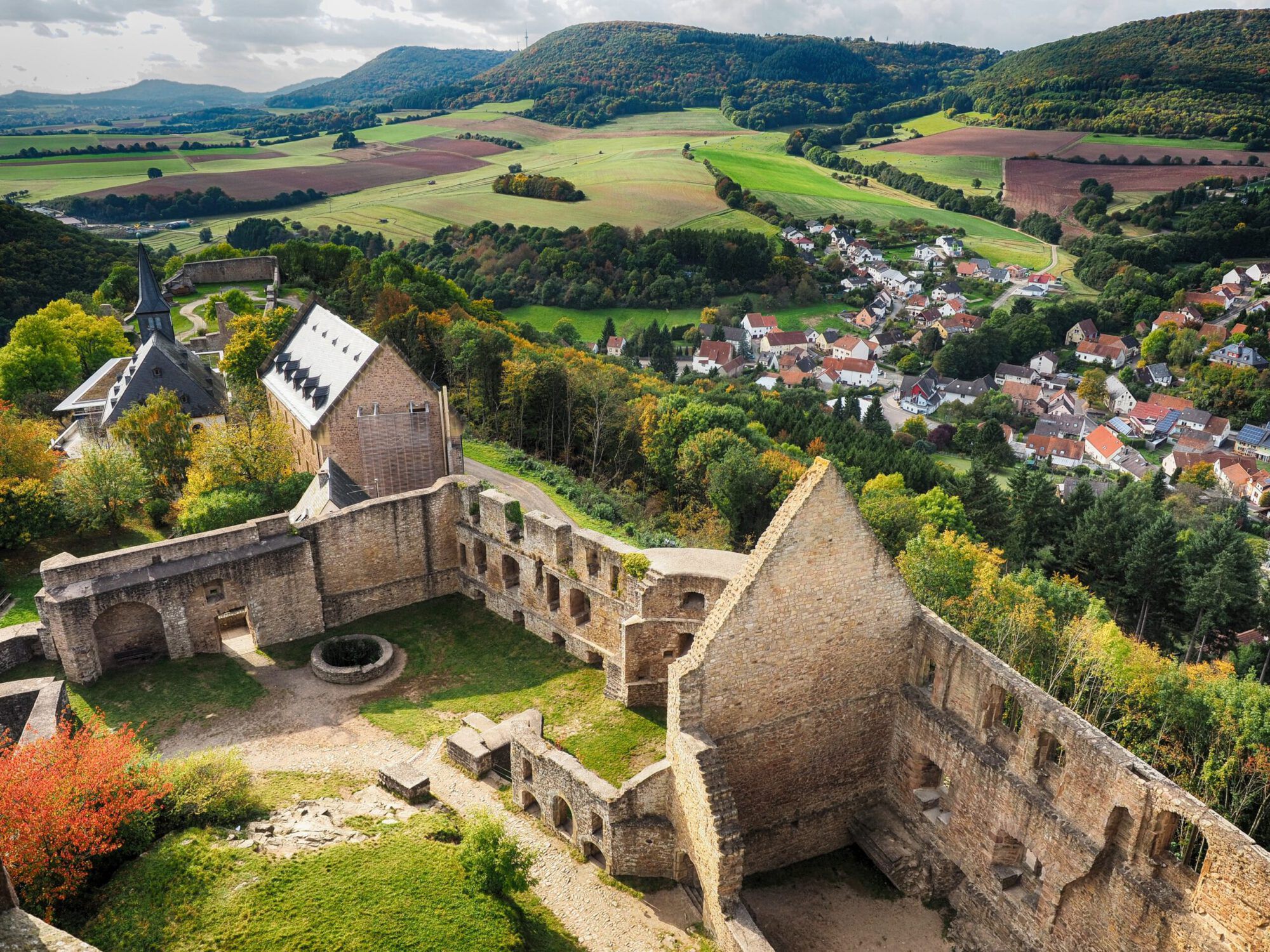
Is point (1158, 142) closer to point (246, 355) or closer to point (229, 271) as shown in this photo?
point (229, 271)

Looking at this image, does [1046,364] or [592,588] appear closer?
[592,588]

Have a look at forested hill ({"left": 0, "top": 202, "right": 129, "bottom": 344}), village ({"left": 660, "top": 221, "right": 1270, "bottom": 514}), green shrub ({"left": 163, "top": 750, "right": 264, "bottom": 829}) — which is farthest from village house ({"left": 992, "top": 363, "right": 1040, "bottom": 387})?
green shrub ({"left": 163, "top": 750, "right": 264, "bottom": 829})

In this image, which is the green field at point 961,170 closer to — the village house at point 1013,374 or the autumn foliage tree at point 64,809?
the village house at point 1013,374

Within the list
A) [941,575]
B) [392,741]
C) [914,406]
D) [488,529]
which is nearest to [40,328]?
[488,529]

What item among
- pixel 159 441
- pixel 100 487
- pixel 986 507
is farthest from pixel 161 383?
pixel 986 507

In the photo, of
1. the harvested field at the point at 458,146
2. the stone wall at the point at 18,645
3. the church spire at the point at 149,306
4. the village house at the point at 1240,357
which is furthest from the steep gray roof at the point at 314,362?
the harvested field at the point at 458,146

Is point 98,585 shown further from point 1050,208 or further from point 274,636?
point 1050,208
